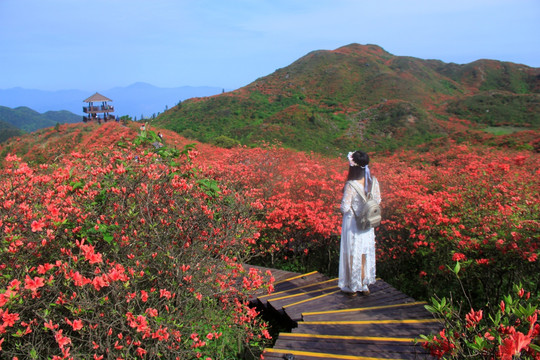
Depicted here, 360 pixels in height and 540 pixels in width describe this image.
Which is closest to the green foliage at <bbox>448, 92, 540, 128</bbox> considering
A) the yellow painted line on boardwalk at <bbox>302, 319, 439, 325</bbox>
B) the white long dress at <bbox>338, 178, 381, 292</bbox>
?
the white long dress at <bbox>338, 178, 381, 292</bbox>

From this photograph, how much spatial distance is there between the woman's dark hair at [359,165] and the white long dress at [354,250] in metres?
0.08

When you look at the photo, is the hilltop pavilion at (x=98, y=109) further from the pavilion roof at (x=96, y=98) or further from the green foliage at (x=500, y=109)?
the green foliage at (x=500, y=109)

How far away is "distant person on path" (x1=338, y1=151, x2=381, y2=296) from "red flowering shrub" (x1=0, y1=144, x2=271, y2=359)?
1.35 metres

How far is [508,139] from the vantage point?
1791 centimetres

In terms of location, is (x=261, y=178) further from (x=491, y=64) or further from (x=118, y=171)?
(x=491, y=64)

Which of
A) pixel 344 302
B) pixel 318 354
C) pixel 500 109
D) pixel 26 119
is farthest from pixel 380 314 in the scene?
pixel 26 119

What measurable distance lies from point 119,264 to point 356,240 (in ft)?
9.66

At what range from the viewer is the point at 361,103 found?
142ft

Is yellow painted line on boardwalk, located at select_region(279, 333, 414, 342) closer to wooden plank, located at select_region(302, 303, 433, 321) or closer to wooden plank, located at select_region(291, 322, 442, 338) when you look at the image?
wooden plank, located at select_region(291, 322, 442, 338)

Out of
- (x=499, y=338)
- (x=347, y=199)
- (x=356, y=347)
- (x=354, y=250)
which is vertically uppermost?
(x=347, y=199)

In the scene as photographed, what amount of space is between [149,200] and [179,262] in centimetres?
57

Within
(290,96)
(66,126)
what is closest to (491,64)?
(290,96)

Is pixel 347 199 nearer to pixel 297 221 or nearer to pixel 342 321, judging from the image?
pixel 342 321

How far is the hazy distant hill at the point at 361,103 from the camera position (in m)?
31.7
